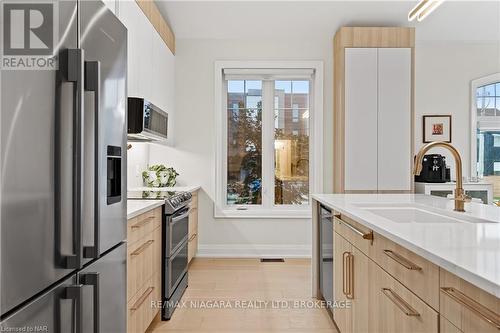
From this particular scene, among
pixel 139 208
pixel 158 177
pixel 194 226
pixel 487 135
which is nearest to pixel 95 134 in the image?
pixel 139 208

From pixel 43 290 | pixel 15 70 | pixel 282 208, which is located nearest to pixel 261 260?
pixel 282 208

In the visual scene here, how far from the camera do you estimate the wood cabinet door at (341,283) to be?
2.15m

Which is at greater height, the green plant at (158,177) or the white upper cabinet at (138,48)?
the white upper cabinet at (138,48)

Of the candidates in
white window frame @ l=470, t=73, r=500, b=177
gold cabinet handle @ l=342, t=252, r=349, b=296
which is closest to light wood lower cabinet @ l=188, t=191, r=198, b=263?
gold cabinet handle @ l=342, t=252, r=349, b=296

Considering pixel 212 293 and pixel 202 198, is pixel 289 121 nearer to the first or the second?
pixel 202 198

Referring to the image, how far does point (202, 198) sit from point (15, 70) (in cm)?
383

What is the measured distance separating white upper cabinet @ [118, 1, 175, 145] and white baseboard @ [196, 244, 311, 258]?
4.62 feet

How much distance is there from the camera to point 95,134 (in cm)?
134

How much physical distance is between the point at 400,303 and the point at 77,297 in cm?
109

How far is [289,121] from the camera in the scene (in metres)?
4.90

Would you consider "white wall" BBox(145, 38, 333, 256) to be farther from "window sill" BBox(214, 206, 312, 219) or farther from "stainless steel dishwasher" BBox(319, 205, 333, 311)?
"stainless steel dishwasher" BBox(319, 205, 333, 311)

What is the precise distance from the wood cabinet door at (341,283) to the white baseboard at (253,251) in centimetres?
219

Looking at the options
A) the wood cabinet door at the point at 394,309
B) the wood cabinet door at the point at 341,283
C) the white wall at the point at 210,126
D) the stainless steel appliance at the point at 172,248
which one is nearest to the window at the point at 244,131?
the white wall at the point at 210,126

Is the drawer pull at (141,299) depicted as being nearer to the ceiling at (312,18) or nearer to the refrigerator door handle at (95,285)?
the refrigerator door handle at (95,285)
